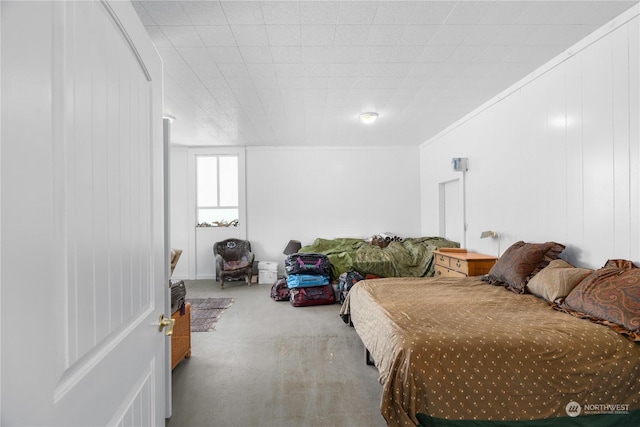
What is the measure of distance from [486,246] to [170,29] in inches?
164

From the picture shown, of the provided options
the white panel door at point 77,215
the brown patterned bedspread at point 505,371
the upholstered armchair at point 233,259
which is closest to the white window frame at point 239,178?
the upholstered armchair at point 233,259

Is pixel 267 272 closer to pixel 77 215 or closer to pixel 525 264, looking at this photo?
pixel 525 264

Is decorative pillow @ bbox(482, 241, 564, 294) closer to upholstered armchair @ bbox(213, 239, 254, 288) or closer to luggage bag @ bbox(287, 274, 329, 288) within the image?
luggage bag @ bbox(287, 274, 329, 288)

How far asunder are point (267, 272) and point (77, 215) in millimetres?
5468

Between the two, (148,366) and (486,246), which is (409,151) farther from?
(148,366)

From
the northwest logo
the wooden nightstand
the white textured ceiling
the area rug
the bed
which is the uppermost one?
the white textured ceiling

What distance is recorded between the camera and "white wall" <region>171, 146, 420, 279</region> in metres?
6.41

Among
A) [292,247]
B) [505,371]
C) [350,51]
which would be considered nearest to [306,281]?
[292,247]

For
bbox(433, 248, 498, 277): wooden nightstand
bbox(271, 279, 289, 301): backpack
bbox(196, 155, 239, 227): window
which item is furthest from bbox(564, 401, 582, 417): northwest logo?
bbox(196, 155, 239, 227): window

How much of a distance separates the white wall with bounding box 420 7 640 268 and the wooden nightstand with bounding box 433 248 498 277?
34cm

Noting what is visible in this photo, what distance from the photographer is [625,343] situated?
174cm

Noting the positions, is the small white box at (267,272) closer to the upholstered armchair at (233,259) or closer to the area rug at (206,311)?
the upholstered armchair at (233,259)

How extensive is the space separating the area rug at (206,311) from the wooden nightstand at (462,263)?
3032 mm

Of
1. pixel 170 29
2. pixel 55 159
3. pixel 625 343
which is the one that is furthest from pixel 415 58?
pixel 55 159
